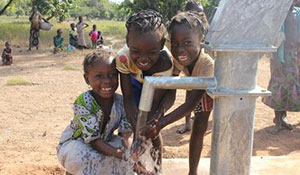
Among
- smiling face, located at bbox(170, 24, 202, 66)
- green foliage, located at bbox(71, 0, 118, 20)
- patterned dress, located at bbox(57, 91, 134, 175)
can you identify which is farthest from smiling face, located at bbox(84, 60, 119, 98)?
green foliage, located at bbox(71, 0, 118, 20)

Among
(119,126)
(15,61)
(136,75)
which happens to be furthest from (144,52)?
(15,61)

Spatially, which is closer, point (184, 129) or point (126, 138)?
point (126, 138)

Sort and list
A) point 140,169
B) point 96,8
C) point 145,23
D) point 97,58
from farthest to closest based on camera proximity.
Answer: point 96,8, point 97,58, point 140,169, point 145,23

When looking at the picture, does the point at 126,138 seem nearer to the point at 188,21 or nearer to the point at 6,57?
the point at 188,21

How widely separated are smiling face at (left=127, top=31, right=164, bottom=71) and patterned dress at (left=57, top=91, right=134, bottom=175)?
0.45 m

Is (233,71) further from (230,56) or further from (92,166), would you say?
(92,166)

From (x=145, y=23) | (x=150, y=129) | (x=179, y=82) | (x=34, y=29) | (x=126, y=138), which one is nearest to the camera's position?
(x=179, y=82)

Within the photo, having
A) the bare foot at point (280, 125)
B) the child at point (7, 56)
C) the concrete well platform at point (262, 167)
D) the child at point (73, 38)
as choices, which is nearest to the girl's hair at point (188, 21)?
the concrete well platform at point (262, 167)

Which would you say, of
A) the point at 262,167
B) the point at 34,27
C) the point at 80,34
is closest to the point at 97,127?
the point at 262,167

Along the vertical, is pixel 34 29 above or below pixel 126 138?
below

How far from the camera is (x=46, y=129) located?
4027mm

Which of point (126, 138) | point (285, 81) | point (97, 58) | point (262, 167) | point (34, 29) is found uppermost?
point (97, 58)

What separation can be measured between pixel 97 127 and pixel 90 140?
75mm

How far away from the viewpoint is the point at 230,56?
3.48ft
